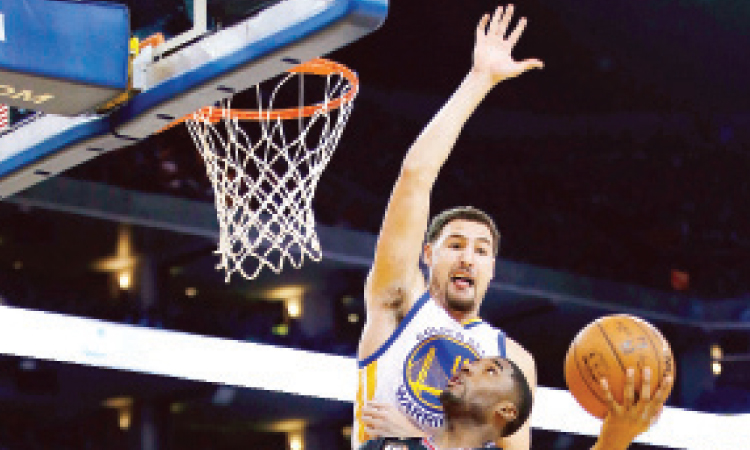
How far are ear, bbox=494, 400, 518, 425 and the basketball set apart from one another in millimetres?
Answer: 240

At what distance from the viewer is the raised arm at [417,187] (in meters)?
2.78

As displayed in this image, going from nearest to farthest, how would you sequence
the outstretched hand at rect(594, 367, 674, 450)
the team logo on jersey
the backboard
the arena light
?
1. the outstretched hand at rect(594, 367, 674, 450)
2. the team logo on jersey
3. the backboard
4. the arena light

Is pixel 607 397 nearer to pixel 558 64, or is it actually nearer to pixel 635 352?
pixel 635 352

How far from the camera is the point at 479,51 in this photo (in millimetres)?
2850

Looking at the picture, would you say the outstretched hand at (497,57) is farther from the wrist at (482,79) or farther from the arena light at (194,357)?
the arena light at (194,357)

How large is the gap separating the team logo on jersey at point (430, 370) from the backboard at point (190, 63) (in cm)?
94

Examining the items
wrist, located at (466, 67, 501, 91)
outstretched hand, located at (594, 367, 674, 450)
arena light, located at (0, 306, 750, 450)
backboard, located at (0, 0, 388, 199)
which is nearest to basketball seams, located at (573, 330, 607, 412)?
outstretched hand, located at (594, 367, 674, 450)

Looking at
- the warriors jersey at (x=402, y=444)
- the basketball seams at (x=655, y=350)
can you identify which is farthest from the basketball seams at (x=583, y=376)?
the warriors jersey at (x=402, y=444)

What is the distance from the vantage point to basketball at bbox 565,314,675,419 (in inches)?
105

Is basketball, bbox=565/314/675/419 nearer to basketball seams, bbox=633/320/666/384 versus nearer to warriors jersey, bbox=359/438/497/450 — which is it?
basketball seams, bbox=633/320/666/384

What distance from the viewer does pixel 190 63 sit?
3.70 metres

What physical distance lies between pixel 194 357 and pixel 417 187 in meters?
5.91

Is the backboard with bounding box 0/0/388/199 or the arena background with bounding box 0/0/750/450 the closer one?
the backboard with bounding box 0/0/388/199

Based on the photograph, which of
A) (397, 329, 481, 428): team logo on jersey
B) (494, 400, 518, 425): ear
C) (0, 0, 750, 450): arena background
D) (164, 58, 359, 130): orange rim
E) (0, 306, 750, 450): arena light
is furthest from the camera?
(0, 0, 750, 450): arena background
